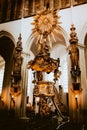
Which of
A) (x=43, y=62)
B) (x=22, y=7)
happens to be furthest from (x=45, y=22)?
(x=43, y=62)

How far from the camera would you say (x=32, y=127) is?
6668 millimetres

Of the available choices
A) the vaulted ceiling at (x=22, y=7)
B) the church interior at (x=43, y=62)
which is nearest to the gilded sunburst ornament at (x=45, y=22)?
the church interior at (x=43, y=62)

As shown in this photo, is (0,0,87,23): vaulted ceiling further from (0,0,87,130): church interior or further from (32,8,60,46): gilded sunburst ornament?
(32,8,60,46): gilded sunburst ornament

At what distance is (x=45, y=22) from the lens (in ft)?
35.2

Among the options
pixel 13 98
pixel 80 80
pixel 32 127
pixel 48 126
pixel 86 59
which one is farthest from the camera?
pixel 86 59

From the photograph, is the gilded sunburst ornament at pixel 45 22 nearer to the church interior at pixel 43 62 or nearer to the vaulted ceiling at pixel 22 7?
the church interior at pixel 43 62

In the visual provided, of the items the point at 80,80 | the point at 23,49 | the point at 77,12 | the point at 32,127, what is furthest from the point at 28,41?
the point at 32,127

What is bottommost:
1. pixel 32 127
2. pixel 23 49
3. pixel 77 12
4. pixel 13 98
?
pixel 32 127

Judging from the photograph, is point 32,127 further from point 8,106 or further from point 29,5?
point 29,5

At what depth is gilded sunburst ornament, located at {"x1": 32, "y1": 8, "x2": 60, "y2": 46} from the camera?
1054cm

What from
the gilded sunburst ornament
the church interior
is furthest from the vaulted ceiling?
the gilded sunburst ornament

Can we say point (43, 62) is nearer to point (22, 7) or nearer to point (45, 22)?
point (45, 22)

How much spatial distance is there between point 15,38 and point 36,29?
1.62 metres

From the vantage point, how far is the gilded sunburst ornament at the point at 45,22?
10.5 meters
